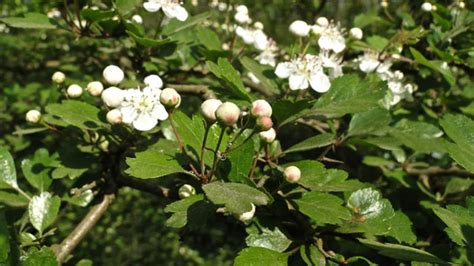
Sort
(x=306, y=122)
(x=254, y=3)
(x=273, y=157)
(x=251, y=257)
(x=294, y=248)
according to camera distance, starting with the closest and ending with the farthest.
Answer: (x=251, y=257) < (x=294, y=248) < (x=273, y=157) < (x=306, y=122) < (x=254, y=3)

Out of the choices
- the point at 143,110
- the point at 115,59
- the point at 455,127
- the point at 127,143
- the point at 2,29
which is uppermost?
the point at 455,127

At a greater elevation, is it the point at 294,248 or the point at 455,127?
the point at 455,127

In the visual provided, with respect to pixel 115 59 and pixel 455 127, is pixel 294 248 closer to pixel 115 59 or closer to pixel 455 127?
pixel 455 127

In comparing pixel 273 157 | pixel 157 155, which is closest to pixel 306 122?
pixel 273 157

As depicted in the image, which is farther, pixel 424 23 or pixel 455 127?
pixel 424 23

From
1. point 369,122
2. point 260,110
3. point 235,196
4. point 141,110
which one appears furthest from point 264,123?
point 369,122

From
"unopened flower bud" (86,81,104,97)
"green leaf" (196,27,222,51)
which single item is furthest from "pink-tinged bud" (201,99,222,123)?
"green leaf" (196,27,222,51)
